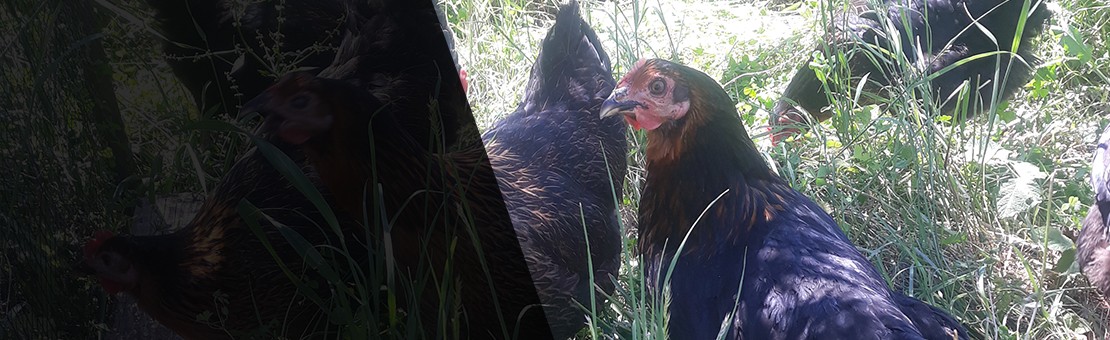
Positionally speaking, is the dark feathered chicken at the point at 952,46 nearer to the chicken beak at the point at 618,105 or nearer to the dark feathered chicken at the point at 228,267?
the chicken beak at the point at 618,105

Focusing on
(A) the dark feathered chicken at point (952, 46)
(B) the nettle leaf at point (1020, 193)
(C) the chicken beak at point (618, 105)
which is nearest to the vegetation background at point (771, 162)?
(B) the nettle leaf at point (1020, 193)

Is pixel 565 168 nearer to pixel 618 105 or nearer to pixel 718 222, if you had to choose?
pixel 618 105

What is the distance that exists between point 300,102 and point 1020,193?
229cm

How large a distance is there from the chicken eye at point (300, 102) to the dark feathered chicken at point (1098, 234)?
7.49 feet

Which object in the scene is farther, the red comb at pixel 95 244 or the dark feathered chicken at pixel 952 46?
the dark feathered chicken at pixel 952 46

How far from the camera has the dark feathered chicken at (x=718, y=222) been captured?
1937mm

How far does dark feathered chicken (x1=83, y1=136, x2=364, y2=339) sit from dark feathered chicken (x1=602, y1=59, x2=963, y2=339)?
33.7 inches

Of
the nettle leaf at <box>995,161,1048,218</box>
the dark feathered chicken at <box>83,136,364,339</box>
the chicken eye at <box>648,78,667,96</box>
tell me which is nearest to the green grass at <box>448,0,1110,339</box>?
the nettle leaf at <box>995,161,1048,218</box>

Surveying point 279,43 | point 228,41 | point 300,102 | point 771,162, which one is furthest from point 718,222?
point 228,41

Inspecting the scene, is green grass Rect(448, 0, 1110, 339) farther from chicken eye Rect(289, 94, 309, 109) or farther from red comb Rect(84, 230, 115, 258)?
red comb Rect(84, 230, 115, 258)

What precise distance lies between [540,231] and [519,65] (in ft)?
4.43

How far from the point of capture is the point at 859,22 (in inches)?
141

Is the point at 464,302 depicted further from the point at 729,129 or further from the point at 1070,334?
the point at 1070,334

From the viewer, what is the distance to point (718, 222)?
84.6 inches
